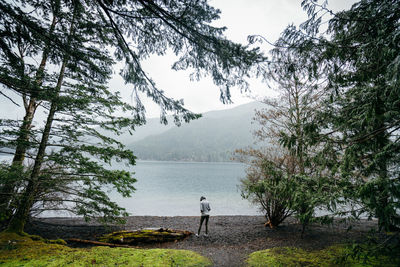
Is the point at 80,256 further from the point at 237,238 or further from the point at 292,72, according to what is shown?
the point at 292,72

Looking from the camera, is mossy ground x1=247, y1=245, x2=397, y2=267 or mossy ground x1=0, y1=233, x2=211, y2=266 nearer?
mossy ground x1=0, y1=233, x2=211, y2=266

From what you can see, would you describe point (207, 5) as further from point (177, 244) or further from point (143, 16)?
point (177, 244)

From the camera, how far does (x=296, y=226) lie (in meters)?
7.62

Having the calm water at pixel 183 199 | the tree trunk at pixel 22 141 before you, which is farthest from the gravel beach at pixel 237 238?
the tree trunk at pixel 22 141

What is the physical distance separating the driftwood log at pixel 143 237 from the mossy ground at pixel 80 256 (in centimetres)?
160

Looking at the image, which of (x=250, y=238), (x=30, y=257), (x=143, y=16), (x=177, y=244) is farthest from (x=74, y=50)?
(x=250, y=238)

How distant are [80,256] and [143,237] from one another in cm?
263

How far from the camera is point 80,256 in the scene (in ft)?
14.3

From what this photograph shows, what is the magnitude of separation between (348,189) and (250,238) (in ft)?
15.2

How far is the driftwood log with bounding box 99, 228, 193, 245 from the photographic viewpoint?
6469 millimetres

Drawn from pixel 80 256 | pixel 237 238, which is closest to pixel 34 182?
pixel 80 256

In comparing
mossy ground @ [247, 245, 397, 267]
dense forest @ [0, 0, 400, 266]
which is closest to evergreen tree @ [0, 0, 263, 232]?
dense forest @ [0, 0, 400, 266]

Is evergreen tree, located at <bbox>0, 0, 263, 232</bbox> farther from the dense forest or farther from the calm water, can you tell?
the calm water

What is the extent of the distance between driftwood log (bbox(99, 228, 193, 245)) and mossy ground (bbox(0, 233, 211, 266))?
1.60 metres
